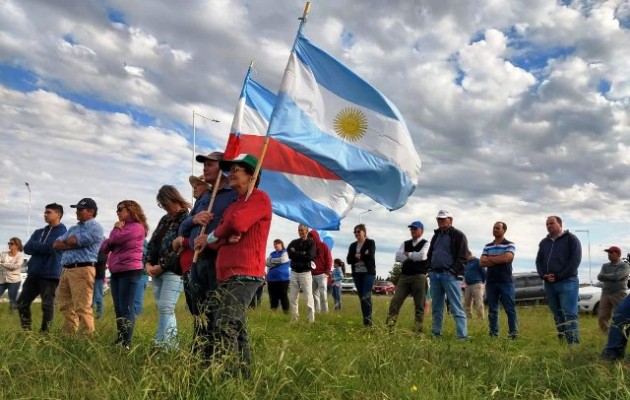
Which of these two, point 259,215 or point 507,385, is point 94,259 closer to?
point 259,215

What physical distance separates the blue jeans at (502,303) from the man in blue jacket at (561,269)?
0.62 meters

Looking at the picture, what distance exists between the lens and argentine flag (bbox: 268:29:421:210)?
6273 millimetres

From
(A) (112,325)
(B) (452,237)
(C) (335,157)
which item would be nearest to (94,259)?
(A) (112,325)

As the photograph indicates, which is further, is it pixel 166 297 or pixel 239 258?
pixel 166 297

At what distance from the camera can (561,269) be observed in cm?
849

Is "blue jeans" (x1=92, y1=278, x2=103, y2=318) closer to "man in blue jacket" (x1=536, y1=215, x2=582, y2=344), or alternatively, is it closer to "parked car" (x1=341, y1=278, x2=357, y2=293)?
"man in blue jacket" (x1=536, y1=215, x2=582, y2=344)

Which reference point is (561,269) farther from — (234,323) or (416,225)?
(234,323)

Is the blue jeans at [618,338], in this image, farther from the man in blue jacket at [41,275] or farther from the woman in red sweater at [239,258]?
the man in blue jacket at [41,275]

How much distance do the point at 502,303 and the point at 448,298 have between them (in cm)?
95

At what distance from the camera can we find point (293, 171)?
270 inches

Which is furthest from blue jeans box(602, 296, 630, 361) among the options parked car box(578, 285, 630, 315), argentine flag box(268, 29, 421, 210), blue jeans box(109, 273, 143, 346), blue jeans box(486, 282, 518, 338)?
parked car box(578, 285, 630, 315)

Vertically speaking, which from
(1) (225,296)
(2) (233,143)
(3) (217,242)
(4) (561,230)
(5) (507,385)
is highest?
(2) (233,143)

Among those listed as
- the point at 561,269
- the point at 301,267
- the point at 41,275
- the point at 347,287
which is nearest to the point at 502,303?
the point at 561,269

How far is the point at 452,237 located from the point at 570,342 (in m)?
2.12
